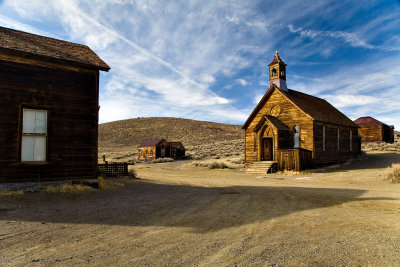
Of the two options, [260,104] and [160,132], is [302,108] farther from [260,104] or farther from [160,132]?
[160,132]

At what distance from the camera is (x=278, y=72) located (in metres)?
25.1

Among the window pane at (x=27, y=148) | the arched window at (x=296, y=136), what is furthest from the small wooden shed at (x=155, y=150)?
the window pane at (x=27, y=148)

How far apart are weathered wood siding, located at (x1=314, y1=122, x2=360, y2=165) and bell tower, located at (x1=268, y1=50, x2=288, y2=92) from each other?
5107 millimetres

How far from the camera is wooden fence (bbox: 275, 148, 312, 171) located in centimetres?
2027

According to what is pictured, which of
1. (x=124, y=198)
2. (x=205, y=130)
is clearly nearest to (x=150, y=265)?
(x=124, y=198)

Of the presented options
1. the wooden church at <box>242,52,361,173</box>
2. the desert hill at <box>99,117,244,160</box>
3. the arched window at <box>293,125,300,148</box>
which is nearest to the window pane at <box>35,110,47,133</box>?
the wooden church at <box>242,52,361,173</box>

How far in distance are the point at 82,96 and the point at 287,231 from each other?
30.7ft

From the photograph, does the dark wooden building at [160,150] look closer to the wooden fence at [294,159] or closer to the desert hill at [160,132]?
the desert hill at [160,132]

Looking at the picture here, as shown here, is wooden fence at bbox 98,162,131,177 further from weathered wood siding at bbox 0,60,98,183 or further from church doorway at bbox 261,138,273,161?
church doorway at bbox 261,138,273,161

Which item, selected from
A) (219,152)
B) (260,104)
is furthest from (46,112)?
(219,152)

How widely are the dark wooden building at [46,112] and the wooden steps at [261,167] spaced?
46.2ft

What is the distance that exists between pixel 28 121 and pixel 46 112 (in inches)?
26.8

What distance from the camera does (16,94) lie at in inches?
387

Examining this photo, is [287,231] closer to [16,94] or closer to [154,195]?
[154,195]
